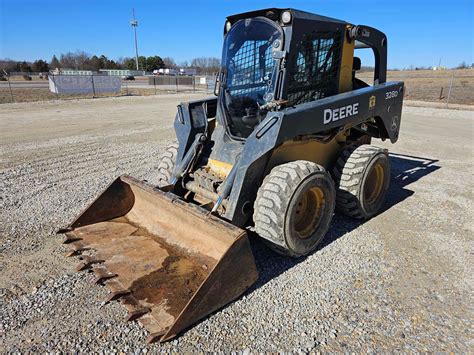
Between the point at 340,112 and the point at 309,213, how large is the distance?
4.02ft

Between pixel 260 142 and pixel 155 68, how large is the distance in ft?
290

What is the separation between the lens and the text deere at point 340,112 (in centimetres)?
393

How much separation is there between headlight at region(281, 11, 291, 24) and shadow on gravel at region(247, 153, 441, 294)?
7.58 feet

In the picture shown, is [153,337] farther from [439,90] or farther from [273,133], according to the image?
[439,90]

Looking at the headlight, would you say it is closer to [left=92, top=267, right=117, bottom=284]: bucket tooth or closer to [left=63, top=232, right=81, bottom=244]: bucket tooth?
[left=92, top=267, right=117, bottom=284]: bucket tooth

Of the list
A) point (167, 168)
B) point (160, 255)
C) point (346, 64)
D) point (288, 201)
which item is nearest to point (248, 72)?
point (346, 64)

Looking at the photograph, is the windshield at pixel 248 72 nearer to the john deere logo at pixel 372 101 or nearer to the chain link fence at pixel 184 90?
the john deere logo at pixel 372 101

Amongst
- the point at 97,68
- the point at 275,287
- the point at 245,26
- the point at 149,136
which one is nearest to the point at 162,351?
the point at 275,287

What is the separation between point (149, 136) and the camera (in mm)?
10508

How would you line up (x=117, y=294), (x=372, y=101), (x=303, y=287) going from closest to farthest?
(x=117, y=294)
(x=303, y=287)
(x=372, y=101)

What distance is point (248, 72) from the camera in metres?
4.15

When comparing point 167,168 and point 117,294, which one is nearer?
point 117,294

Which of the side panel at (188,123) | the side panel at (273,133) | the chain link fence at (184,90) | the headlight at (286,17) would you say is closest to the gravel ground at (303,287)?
the side panel at (273,133)

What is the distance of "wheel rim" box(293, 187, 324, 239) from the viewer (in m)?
3.79
